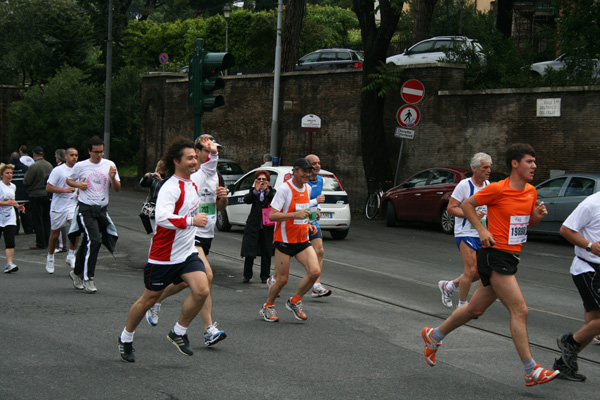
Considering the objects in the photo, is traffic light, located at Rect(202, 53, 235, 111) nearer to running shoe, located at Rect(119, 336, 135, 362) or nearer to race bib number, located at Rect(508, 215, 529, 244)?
running shoe, located at Rect(119, 336, 135, 362)

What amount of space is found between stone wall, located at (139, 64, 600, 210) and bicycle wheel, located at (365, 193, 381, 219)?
2.34m

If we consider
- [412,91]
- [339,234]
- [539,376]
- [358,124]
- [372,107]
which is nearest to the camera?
[539,376]

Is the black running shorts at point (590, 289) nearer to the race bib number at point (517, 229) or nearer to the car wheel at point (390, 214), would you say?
the race bib number at point (517, 229)

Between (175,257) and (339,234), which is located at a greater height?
(175,257)

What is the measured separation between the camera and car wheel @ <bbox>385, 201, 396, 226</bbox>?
21.1 metres

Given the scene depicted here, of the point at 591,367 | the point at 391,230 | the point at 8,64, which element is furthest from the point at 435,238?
the point at 8,64

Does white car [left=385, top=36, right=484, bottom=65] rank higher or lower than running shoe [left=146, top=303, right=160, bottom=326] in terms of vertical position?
higher

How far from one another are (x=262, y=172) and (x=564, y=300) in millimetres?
4333

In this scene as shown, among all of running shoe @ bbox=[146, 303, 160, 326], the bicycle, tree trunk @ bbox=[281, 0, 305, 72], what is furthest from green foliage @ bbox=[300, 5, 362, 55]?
running shoe @ bbox=[146, 303, 160, 326]

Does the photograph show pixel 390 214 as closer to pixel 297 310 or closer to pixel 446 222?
pixel 446 222

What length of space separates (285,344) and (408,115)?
51.8 ft

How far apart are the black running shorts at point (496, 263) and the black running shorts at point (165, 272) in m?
2.29

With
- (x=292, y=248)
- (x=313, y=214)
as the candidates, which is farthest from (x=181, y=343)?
(x=313, y=214)

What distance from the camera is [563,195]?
57.3 feet
